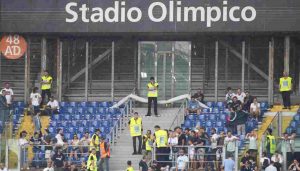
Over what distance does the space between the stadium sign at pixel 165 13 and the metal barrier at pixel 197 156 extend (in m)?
6.70

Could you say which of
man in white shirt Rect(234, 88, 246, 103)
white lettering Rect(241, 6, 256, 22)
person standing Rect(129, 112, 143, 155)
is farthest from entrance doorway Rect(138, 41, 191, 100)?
person standing Rect(129, 112, 143, 155)

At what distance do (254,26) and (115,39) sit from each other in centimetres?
538

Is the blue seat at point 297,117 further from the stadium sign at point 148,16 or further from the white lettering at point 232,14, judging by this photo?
the white lettering at point 232,14

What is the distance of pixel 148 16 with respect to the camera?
42875 mm

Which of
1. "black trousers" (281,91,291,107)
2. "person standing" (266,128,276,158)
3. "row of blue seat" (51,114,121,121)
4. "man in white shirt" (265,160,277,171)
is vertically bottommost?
"man in white shirt" (265,160,277,171)

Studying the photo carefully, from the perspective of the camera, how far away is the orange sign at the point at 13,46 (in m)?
44.1

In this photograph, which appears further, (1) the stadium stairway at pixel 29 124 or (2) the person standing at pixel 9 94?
(2) the person standing at pixel 9 94

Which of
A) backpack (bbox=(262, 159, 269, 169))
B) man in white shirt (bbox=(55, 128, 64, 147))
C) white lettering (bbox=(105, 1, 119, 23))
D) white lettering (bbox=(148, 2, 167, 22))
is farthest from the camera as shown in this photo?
white lettering (bbox=(105, 1, 119, 23))

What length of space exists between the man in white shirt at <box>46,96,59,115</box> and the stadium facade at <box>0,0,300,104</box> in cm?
159

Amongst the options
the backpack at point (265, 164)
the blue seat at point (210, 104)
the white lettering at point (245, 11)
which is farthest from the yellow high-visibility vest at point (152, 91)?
the backpack at point (265, 164)

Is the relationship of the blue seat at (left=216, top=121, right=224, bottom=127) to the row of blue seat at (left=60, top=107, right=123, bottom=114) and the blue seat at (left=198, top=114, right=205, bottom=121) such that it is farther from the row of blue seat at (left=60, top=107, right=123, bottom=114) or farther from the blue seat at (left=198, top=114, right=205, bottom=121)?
the row of blue seat at (left=60, top=107, right=123, bottom=114)

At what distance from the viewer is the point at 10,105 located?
42812 mm

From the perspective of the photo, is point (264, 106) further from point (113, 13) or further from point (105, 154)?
point (105, 154)

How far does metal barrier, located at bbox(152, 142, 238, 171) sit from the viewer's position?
121 ft
